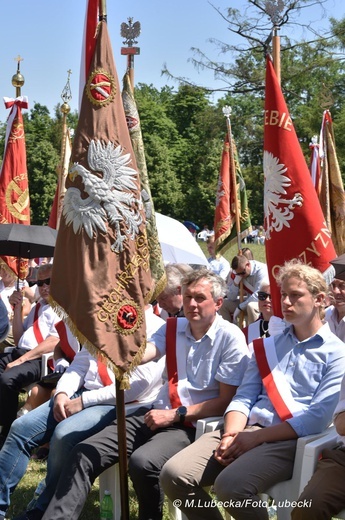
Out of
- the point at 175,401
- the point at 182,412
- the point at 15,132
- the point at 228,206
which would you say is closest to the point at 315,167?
the point at 228,206

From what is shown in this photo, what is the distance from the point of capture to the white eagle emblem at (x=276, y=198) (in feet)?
18.2

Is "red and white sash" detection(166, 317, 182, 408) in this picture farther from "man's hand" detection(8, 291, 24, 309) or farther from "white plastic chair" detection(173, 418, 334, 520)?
"man's hand" detection(8, 291, 24, 309)

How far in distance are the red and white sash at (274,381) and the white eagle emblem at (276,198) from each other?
134 cm

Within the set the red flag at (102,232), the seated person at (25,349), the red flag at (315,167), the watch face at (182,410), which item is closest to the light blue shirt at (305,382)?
the watch face at (182,410)

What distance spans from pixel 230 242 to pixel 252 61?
1810 cm

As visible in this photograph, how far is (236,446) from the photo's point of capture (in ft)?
13.6

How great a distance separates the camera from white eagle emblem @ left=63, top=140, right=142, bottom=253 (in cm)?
424

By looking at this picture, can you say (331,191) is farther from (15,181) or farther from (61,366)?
(61,366)

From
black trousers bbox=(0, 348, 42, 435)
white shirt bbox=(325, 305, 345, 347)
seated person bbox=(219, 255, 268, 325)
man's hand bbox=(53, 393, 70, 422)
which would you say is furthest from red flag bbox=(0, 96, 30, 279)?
white shirt bbox=(325, 305, 345, 347)

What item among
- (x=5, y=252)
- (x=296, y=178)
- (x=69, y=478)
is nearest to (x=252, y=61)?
(x=5, y=252)

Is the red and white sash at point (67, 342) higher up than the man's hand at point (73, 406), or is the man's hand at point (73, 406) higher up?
the red and white sash at point (67, 342)

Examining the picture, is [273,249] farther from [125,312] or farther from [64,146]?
[64,146]

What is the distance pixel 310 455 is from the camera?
12.9 ft

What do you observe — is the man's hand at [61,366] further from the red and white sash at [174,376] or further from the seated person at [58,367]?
the red and white sash at [174,376]
